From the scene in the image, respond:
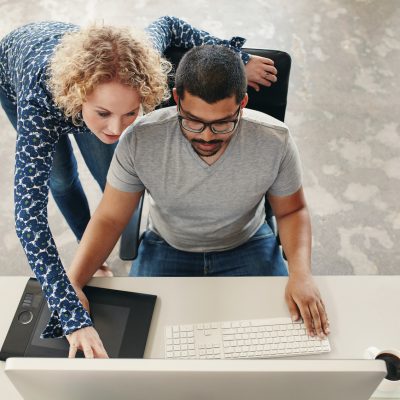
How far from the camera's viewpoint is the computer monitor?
0.72 meters

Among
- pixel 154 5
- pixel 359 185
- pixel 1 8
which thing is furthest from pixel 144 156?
pixel 1 8

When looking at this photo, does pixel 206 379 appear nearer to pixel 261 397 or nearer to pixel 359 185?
pixel 261 397

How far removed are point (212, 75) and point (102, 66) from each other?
0.90 feet

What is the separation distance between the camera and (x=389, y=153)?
2729mm

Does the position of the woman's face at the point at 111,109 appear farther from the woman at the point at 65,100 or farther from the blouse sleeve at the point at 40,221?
the blouse sleeve at the point at 40,221

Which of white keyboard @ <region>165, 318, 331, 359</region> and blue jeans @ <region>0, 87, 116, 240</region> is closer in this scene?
white keyboard @ <region>165, 318, 331, 359</region>

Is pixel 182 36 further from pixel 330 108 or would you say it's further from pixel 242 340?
pixel 330 108

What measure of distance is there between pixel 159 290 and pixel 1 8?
2891mm

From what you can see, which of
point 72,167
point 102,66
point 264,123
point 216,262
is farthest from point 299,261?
point 72,167

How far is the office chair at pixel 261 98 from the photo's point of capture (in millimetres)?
1454

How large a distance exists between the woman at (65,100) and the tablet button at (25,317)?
0.08m

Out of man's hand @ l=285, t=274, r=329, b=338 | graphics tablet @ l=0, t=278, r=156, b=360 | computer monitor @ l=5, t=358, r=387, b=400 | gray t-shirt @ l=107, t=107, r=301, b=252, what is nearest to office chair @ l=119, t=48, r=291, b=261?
gray t-shirt @ l=107, t=107, r=301, b=252

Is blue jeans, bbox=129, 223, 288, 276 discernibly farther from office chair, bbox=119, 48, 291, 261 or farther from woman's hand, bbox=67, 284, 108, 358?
woman's hand, bbox=67, 284, 108, 358

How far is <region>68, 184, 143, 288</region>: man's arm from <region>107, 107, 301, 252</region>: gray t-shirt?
0.04m
